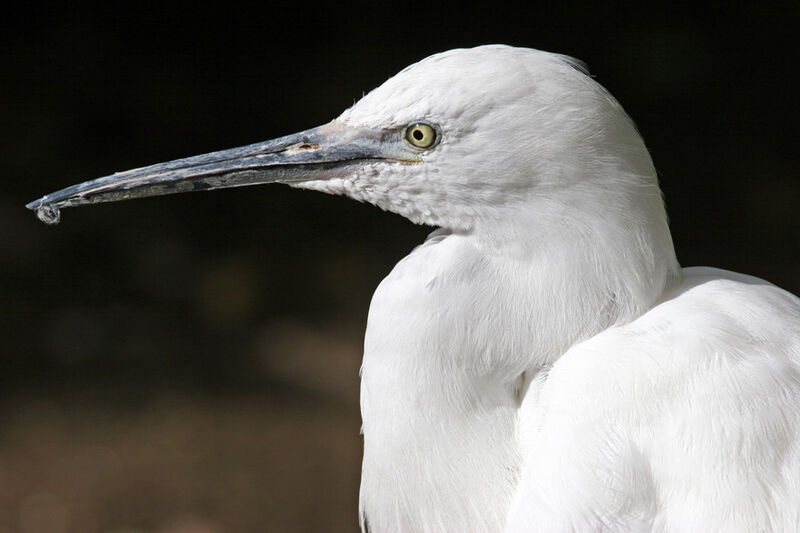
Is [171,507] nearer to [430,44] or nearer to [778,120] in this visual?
[430,44]

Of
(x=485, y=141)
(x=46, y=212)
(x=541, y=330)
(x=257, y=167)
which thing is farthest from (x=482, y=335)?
(x=46, y=212)

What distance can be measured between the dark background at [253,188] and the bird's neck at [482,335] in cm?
148

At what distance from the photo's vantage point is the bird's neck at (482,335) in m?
1.17

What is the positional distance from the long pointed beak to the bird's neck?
0.54ft

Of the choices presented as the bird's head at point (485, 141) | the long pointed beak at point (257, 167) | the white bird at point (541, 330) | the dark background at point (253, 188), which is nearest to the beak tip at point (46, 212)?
the long pointed beak at point (257, 167)

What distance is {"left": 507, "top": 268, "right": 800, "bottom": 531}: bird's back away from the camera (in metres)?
1.08

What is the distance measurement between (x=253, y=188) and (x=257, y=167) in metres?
1.87

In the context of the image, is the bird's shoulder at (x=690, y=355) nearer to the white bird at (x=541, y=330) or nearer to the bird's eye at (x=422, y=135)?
the white bird at (x=541, y=330)

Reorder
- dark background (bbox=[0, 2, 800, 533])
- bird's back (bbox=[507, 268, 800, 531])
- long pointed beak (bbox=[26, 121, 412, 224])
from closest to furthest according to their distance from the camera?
bird's back (bbox=[507, 268, 800, 531]) < long pointed beak (bbox=[26, 121, 412, 224]) < dark background (bbox=[0, 2, 800, 533])


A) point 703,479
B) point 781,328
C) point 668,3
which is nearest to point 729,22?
point 668,3

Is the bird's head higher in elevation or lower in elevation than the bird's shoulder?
higher

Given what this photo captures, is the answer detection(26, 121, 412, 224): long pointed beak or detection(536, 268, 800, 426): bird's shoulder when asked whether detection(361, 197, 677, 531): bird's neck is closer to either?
detection(536, 268, 800, 426): bird's shoulder

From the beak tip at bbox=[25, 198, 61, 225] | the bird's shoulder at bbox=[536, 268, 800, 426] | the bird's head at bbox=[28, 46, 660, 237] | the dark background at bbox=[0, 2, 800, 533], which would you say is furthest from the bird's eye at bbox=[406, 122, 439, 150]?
the dark background at bbox=[0, 2, 800, 533]

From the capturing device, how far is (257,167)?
125cm
